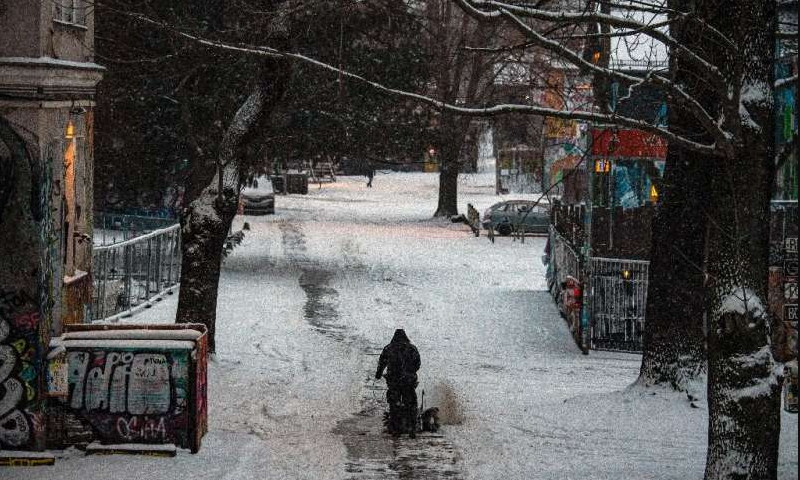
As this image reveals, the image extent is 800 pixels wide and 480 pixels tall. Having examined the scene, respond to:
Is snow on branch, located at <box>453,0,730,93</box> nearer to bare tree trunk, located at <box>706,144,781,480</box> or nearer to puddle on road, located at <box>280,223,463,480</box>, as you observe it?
bare tree trunk, located at <box>706,144,781,480</box>

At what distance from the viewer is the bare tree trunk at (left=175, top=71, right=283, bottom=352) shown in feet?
60.9

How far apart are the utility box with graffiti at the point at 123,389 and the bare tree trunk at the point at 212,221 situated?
17.7ft

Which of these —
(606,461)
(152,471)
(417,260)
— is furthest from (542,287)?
(152,471)

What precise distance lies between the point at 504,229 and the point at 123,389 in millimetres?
33589

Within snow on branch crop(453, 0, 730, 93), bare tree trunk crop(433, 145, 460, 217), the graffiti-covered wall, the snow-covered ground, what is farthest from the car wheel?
snow on branch crop(453, 0, 730, 93)

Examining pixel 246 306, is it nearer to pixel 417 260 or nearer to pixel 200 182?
pixel 200 182

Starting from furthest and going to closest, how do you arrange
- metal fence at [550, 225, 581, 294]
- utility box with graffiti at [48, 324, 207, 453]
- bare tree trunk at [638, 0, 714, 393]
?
metal fence at [550, 225, 581, 294], bare tree trunk at [638, 0, 714, 393], utility box with graffiti at [48, 324, 207, 453]

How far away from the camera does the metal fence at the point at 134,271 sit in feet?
71.9

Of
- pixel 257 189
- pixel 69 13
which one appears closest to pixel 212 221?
pixel 69 13

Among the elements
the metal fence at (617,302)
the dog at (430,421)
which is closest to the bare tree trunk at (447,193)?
the metal fence at (617,302)

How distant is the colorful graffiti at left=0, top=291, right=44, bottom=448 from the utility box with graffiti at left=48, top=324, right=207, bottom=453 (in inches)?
9.6

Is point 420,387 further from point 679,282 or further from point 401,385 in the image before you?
point 679,282

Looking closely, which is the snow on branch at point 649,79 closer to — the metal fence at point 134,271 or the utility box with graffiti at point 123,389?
the utility box with graffiti at point 123,389

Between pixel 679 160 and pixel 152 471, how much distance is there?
8136mm
